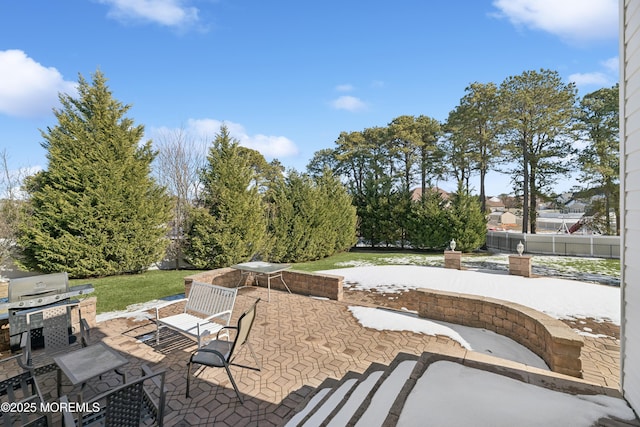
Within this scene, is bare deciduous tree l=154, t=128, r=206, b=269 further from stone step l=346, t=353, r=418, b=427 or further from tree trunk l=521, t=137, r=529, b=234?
tree trunk l=521, t=137, r=529, b=234

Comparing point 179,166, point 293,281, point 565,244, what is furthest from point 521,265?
point 179,166

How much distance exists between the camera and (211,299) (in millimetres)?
5102

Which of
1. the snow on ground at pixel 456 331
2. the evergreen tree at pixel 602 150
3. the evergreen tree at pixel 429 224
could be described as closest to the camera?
the snow on ground at pixel 456 331

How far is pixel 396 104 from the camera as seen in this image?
84.5 ft

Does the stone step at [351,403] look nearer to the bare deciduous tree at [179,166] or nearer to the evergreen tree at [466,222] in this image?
the bare deciduous tree at [179,166]

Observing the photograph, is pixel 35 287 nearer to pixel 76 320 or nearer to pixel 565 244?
pixel 76 320

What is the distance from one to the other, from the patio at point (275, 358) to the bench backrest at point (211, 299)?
22.2 inches

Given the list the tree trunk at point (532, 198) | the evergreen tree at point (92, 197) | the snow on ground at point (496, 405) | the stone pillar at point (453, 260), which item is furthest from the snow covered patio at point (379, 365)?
the tree trunk at point (532, 198)

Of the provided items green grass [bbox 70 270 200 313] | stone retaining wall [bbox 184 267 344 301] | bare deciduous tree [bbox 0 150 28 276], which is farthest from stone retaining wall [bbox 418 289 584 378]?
bare deciduous tree [bbox 0 150 28 276]

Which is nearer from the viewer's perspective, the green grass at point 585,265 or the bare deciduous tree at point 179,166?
the green grass at point 585,265

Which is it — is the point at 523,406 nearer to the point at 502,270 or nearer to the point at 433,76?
the point at 433,76

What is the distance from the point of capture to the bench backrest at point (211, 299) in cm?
477

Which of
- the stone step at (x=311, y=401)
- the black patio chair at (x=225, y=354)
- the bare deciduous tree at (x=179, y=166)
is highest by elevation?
the bare deciduous tree at (x=179, y=166)

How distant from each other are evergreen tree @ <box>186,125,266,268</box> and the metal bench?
25.5 ft
